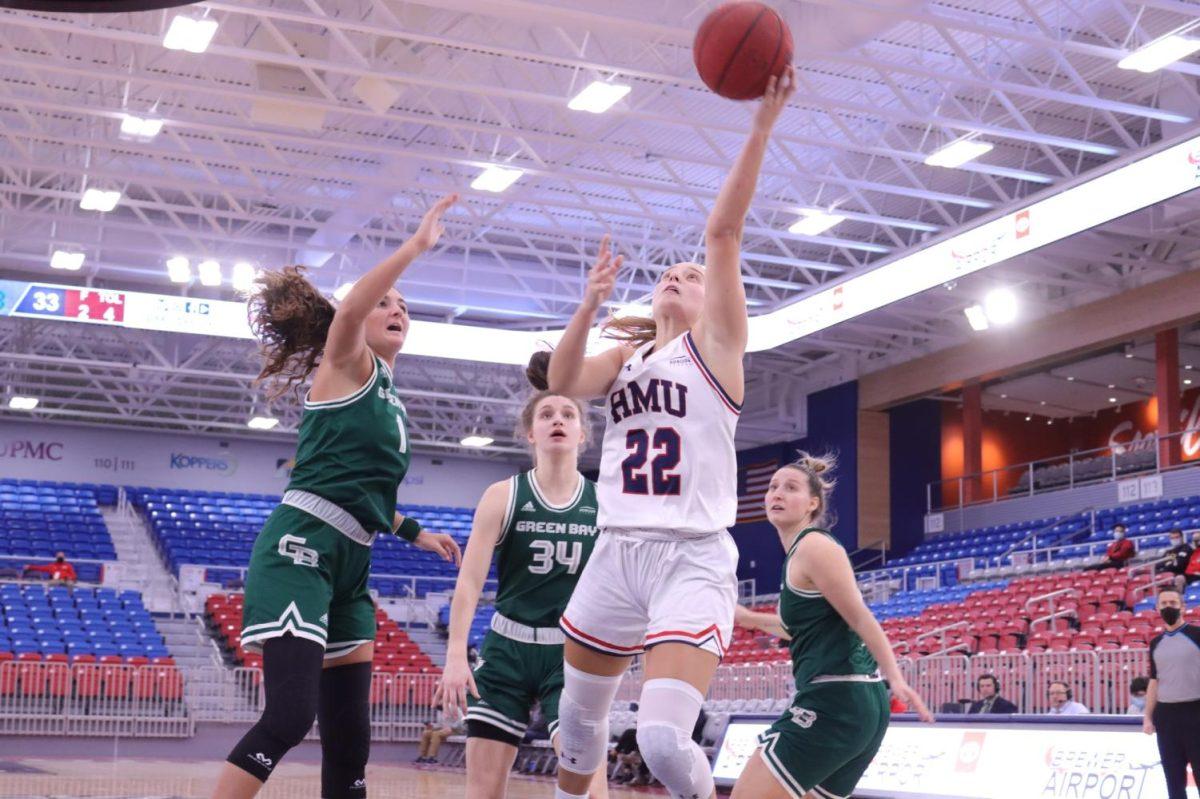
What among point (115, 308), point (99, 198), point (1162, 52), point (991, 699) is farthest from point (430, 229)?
point (115, 308)

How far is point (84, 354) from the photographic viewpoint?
30.9 metres

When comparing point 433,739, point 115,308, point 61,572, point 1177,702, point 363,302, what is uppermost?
point 115,308

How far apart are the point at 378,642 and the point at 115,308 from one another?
7248mm

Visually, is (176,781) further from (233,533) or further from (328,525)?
(233,533)

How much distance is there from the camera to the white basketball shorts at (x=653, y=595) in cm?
398

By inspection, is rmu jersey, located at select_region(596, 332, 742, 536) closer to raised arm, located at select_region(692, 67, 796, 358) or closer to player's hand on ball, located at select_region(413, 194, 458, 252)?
raised arm, located at select_region(692, 67, 796, 358)

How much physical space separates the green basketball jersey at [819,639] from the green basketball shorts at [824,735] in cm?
6

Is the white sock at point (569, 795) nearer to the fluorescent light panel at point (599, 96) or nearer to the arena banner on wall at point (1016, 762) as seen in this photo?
the arena banner on wall at point (1016, 762)

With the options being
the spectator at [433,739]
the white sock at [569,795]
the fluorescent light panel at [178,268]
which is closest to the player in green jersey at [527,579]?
the white sock at [569,795]

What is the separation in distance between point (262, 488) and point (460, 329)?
12.2 m

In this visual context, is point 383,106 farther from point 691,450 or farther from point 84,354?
point 84,354

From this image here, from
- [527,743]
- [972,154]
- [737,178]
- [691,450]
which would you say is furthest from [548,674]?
[972,154]

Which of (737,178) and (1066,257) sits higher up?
(1066,257)

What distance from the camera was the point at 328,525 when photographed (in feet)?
14.4
